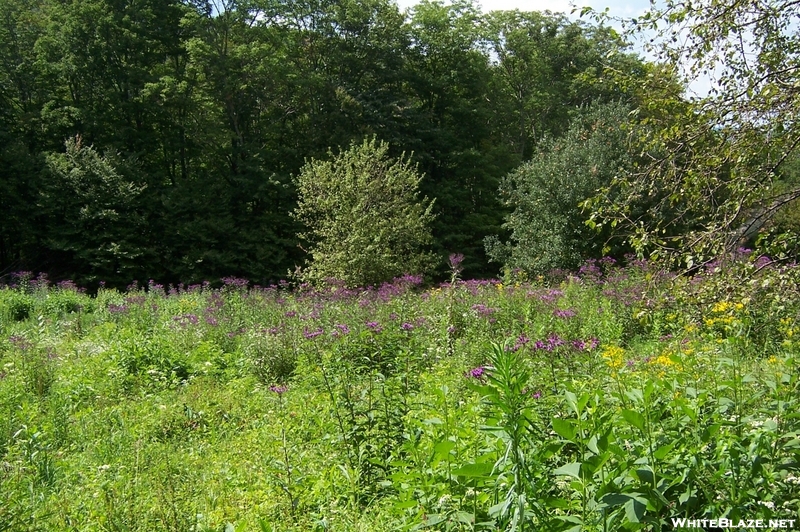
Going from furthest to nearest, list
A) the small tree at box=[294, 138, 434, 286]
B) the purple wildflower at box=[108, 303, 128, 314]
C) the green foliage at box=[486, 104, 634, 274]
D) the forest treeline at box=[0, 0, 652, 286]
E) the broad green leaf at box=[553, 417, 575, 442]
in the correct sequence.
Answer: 1. the forest treeline at box=[0, 0, 652, 286]
2. the green foliage at box=[486, 104, 634, 274]
3. the small tree at box=[294, 138, 434, 286]
4. the purple wildflower at box=[108, 303, 128, 314]
5. the broad green leaf at box=[553, 417, 575, 442]

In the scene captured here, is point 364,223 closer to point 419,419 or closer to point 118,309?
point 118,309

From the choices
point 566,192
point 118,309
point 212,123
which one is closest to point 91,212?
point 212,123

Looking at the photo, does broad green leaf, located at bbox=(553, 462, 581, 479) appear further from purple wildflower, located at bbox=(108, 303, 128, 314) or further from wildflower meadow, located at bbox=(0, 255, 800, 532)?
purple wildflower, located at bbox=(108, 303, 128, 314)

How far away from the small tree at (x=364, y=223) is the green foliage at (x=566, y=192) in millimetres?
3910

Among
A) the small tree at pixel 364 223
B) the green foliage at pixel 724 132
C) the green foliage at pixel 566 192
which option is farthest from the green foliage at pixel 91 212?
the green foliage at pixel 724 132

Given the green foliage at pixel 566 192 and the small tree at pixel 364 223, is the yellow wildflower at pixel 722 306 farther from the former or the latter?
the green foliage at pixel 566 192

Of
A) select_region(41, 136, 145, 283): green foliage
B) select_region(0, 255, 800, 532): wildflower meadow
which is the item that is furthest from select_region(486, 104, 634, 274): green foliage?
select_region(41, 136, 145, 283): green foliage

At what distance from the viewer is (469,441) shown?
2.93 metres

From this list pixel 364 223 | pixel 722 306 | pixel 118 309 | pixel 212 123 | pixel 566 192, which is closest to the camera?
pixel 722 306

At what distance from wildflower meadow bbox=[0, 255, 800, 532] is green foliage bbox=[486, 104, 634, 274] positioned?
26.2 ft

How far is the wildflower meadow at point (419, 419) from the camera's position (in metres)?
2.11

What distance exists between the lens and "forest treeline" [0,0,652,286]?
20516 mm

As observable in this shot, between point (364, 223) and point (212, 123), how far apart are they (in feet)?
40.8

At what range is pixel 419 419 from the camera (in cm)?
327
